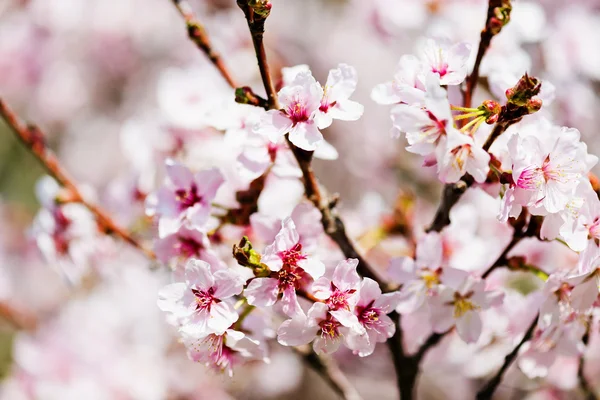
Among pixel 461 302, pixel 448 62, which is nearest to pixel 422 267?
pixel 461 302

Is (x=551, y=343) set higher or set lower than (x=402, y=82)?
lower

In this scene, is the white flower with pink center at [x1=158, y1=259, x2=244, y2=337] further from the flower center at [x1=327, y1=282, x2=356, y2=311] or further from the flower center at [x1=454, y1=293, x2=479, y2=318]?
the flower center at [x1=454, y1=293, x2=479, y2=318]

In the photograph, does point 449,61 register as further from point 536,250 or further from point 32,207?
point 32,207

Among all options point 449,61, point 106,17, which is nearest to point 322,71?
point 106,17

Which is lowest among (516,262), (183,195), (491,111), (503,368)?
(503,368)

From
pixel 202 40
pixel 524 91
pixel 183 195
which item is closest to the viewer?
pixel 524 91

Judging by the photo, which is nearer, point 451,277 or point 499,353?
point 451,277

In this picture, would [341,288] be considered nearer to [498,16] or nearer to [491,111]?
[491,111]
